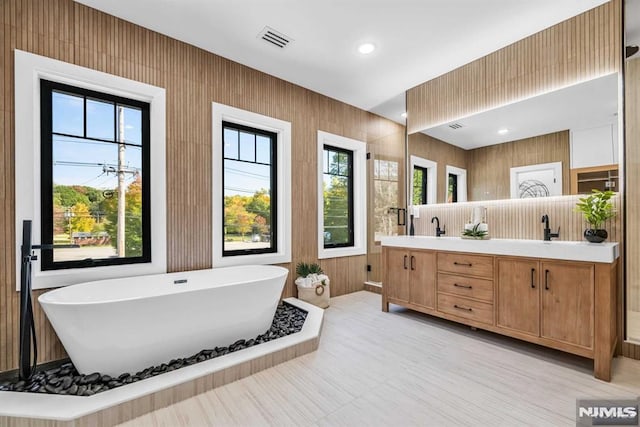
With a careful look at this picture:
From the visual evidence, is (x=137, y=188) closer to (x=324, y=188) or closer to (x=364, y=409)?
(x=324, y=188)

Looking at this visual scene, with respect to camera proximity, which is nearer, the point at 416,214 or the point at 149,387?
the point at 149,387

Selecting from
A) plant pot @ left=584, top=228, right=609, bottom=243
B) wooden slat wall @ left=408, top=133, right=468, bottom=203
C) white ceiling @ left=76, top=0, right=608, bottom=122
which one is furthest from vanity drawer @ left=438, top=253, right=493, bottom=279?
white ceiling @ left=76, top=0, right=608, bottom=122

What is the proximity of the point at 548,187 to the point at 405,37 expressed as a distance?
2.00 metres

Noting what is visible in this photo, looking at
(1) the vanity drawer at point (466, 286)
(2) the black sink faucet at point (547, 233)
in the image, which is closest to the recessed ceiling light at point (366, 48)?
(2) the black sink faucet at point (547, 233)

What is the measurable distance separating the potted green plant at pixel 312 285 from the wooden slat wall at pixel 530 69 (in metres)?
2.35

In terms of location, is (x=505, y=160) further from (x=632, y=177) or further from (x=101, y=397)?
(x=101, y=397)

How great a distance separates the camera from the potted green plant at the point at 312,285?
142 inches

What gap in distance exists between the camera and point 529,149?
9.75 ft

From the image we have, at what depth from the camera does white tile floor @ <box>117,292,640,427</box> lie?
1682mm

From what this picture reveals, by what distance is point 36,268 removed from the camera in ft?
7.13

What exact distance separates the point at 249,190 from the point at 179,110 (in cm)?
113

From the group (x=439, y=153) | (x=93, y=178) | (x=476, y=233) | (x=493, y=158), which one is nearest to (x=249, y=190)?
(x=93, y=178)

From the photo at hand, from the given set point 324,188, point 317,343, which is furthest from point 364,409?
point 324,188

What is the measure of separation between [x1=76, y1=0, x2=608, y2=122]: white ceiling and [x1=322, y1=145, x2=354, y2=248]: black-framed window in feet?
4.05
